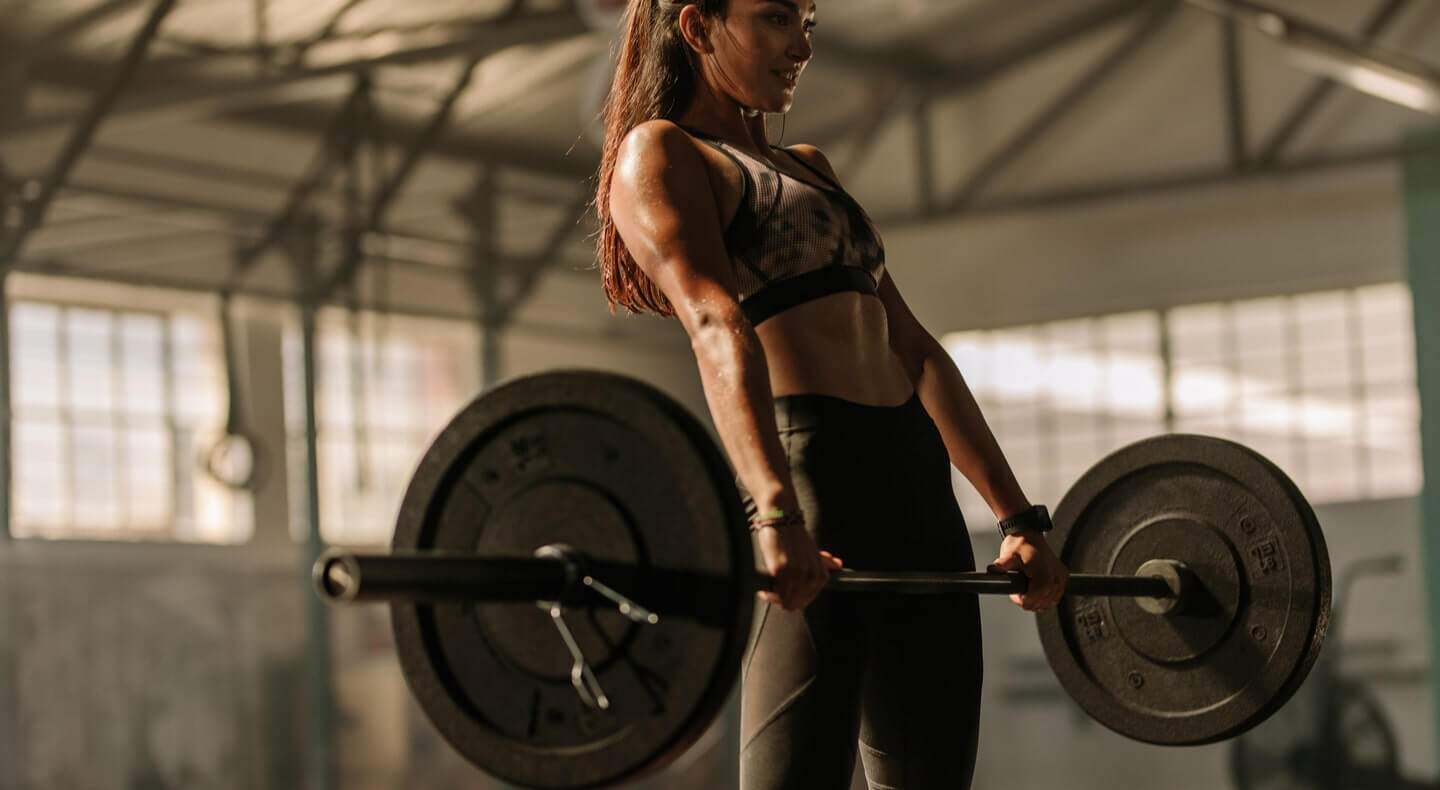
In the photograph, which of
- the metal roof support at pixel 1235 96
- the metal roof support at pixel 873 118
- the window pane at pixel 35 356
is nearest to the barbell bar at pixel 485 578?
the window pane at pixel 35 356

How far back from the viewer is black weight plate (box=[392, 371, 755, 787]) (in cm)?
154

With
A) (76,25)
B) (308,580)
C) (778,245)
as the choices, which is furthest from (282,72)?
(778,245)

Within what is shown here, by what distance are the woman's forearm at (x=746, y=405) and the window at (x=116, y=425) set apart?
5419mm

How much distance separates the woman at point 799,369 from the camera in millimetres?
1746

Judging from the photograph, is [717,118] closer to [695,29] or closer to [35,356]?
[695,29]

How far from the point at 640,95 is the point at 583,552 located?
0.56 metres

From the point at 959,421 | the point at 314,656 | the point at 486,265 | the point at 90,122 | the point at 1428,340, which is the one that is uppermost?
the point at 90,122

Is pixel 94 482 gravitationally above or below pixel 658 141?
below

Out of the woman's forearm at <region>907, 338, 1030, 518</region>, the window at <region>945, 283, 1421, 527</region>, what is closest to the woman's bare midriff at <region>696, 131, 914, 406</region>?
the woman's forearm at <region>907, 338, 1030, 518</region>

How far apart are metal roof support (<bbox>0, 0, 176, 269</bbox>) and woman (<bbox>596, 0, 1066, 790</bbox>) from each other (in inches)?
205

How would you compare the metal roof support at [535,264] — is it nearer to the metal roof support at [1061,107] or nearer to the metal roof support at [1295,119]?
the metal roof support at [1061,107]

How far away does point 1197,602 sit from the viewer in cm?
217

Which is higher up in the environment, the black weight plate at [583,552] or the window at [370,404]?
the window at [370,404]

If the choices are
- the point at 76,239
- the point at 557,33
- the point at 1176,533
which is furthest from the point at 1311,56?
the point at 1176,533
